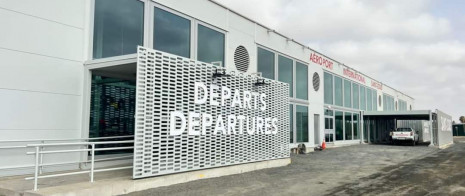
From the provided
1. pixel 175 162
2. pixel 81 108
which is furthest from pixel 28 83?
pixel 175 162

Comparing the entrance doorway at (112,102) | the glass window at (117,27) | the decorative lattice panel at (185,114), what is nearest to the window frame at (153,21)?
the glass window at (117,27)

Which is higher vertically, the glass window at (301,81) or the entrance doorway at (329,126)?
the glass window at (301,81)

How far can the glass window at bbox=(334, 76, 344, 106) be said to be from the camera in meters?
27.0

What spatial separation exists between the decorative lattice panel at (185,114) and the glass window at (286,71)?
7.59 m

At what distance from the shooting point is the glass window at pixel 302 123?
68.6 ft

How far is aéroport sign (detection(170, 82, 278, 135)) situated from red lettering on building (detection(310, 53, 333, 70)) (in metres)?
11.1

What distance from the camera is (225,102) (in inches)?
440

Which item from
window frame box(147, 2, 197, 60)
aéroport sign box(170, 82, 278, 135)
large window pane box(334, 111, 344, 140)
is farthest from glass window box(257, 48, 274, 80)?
large window pane box(334, 111, 344, 140)

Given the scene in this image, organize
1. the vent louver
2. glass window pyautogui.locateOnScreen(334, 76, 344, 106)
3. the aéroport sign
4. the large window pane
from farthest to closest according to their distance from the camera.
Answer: glass window pyautogui.locateOnScreen(334, 76, 344, 106) → the large window pane → the vent louver → the aéroport sign

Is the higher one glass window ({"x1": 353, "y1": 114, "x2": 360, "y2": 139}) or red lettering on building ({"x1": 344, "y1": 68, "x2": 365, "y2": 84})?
red lettering on building ({"x1": 344, "y1": 68, "x2": 365, "y2": 84})

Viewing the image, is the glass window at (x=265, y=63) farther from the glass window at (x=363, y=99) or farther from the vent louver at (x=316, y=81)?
the glass window at (x=363, y=99)

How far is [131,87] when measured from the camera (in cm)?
1170

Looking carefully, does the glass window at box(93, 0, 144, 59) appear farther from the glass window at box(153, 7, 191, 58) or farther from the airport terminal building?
the glass window at box(153, 7, 191, 58)

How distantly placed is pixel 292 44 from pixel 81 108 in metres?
14.1
